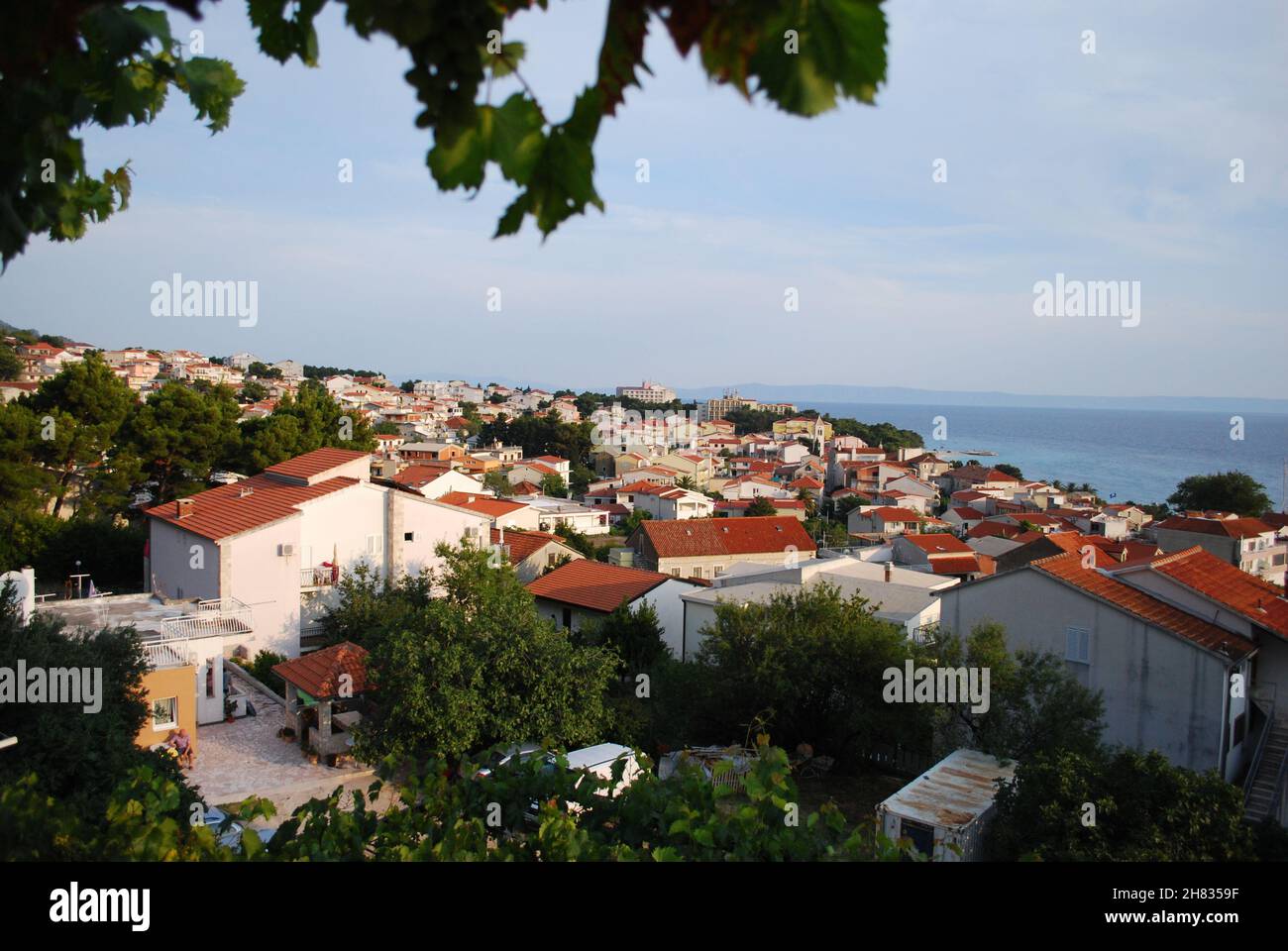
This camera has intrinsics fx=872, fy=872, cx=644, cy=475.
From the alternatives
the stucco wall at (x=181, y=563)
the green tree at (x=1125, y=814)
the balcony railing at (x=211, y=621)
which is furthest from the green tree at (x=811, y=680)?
the stucco wall at (x=181, y=563)

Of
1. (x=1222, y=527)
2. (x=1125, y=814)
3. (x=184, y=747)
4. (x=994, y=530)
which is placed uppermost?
(x=1222, y=527)

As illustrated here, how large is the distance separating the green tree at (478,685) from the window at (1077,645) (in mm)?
7254

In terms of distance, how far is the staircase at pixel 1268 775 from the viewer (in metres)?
12.8

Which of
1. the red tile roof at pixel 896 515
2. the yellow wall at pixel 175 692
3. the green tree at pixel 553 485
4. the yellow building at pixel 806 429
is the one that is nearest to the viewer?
the yellow wall at pixel 175 692

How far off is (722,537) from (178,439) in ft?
71.2

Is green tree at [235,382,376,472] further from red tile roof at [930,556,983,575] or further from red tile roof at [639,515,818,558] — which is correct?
red tile roof at [930,556,983,575]

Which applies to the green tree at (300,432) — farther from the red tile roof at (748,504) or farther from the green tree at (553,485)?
the green tree at (553,485)

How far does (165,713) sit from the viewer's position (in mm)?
12617

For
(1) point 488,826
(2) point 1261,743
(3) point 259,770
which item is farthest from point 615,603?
(1) point 488,826

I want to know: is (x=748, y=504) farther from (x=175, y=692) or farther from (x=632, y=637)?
(x=175, y=692)

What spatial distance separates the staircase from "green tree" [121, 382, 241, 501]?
88.9 ft

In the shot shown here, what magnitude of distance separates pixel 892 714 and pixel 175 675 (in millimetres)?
10702
